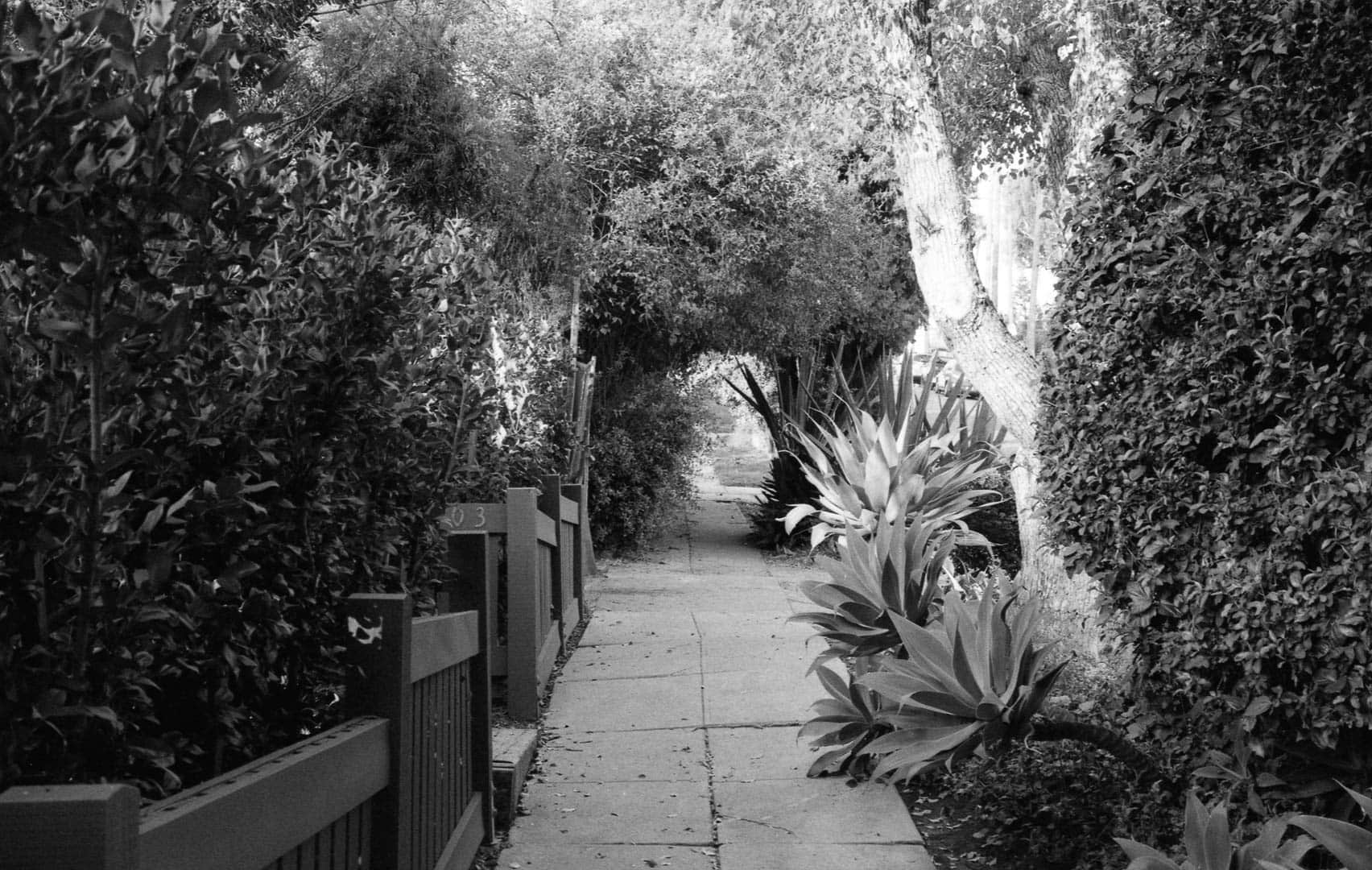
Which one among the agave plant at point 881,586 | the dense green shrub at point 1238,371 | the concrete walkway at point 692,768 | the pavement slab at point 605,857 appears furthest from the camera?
the agave plant at point 881,586

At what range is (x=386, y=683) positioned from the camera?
8.87ft

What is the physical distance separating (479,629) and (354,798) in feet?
5.04

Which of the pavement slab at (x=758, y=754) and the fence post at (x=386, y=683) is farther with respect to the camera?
the pavement slab at (x=758, y=754)

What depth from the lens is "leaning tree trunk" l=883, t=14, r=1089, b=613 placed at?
7.29 meters

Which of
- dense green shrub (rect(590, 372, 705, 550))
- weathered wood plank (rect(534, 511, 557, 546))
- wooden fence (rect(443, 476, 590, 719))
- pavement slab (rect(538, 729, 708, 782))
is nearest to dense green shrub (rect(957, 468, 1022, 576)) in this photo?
dense green shrub (rect(590, 372, 705, 550))

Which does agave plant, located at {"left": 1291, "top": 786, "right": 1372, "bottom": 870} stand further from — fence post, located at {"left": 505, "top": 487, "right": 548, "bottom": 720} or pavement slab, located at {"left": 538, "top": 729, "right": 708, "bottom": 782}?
fence post, located at {"left": 505, "top": 487, "right": 548, "bottom": 720}

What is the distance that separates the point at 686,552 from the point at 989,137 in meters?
5.87

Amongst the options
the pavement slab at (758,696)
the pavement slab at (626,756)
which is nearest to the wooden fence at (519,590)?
the pavement slab at (626,756)

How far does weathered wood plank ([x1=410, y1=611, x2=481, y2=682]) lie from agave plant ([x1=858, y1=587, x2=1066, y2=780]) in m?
1.25

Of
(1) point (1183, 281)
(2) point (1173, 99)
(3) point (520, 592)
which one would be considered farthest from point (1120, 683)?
(3) point (520, 592)

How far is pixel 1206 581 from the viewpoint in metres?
3.18

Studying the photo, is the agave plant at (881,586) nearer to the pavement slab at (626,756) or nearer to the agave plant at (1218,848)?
the pavement slab at (626,756)

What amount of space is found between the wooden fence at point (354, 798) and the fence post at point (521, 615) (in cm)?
166

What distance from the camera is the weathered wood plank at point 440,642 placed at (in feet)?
9.51
